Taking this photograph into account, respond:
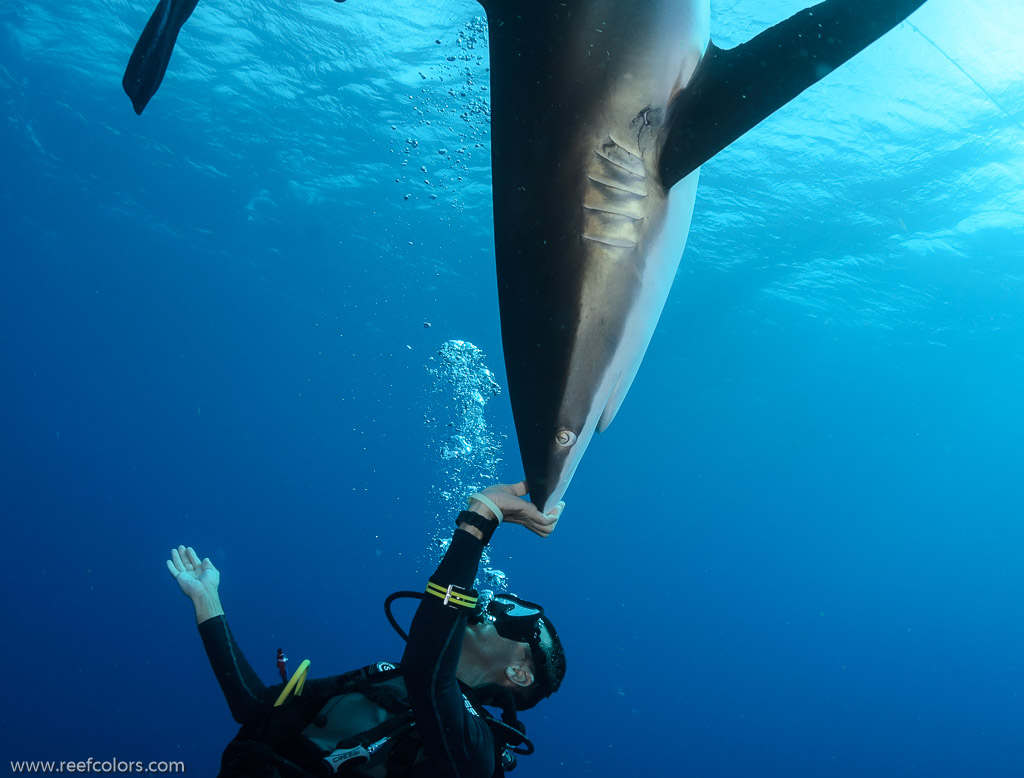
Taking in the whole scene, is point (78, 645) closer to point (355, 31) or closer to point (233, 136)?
point (233, 136)

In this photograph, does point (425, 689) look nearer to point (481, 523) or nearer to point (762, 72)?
point (481, 523)

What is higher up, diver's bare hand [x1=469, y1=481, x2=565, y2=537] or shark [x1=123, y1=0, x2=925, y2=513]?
shark [x1=123, y1=0, x2=925, y2=513]

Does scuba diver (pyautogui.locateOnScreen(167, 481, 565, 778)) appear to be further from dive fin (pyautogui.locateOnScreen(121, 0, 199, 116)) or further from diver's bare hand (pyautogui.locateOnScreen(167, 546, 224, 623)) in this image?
dive fin (pyautogui.locateOnScreen(121, 0, 199, 116))

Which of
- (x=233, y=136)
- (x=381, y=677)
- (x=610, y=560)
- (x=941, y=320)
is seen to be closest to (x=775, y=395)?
(x=941, y=320)

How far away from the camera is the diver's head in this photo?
11.1 ft

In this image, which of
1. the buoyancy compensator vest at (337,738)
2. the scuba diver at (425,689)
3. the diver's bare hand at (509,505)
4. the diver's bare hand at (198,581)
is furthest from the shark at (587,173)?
the diver's bare hand at (198,581)

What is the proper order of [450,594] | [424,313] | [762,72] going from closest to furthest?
[762,72] < [450,594] < [424,313]

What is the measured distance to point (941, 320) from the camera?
25375 mm

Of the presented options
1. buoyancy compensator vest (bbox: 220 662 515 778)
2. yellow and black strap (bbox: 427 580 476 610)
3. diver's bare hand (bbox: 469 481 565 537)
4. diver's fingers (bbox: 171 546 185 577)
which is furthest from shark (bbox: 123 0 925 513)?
diver's fingers (bbox: 171 546 185 577)

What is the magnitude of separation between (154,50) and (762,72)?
1.77m

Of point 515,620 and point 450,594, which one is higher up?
point 450,594

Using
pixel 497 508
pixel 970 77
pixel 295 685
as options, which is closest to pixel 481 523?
pixel 497 508

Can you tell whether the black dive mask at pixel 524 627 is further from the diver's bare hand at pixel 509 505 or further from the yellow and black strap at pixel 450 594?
the diver's bare hand at pixel 509 505

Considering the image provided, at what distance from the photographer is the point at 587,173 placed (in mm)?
1444
